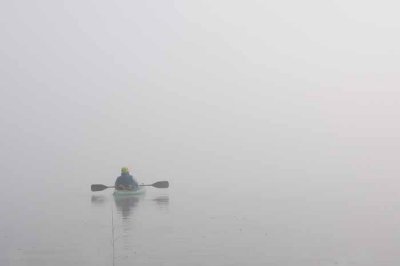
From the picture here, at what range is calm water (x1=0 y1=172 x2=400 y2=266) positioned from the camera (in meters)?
17.9

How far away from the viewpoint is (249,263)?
17.0 metres

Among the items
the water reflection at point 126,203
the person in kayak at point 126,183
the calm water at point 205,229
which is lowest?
the calm water at point 205,229

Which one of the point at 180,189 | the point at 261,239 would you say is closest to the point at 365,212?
the point at 261,239

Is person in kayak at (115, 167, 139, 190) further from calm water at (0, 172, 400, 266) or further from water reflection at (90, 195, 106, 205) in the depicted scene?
water reflection at (90, 195, 106, 205)

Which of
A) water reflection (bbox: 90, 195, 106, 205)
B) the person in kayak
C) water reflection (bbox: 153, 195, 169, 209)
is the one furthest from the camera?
the person in kayak

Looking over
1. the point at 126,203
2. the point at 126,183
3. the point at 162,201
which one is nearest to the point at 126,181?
the point at 126,183

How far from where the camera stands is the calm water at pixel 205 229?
17922 mm

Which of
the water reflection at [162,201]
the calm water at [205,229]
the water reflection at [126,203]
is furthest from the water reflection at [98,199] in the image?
the water reflection at [162,201]

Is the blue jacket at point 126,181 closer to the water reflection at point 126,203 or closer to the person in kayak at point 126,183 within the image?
the person in kayak at point 126,183

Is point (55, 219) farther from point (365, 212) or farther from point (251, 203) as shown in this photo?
point (365, 212)

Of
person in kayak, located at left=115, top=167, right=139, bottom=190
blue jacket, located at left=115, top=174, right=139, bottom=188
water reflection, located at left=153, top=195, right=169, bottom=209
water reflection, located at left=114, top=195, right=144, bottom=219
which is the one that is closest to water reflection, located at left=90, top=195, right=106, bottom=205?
water reflection, located at left=114, top=195, right=144, bottom=219

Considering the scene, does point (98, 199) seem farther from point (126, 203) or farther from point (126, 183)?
point (126, 203)

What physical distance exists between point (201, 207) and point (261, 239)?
12.5 m

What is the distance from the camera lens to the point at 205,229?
24.1 m
